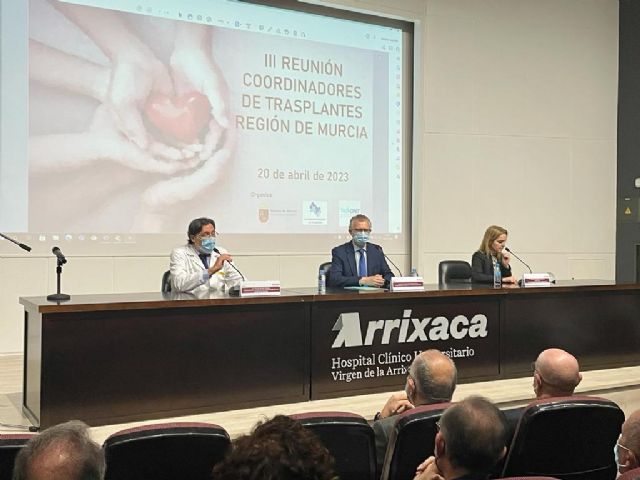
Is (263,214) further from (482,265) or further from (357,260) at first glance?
(482,265)

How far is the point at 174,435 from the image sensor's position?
1851mm

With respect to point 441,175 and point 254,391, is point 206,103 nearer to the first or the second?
point 441,175

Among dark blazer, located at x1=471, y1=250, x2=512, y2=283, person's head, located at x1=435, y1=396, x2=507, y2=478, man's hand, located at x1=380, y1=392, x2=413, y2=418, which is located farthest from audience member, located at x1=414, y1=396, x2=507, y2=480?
dark blazer, located at x1=471, y1=250, x2=512, y2=283

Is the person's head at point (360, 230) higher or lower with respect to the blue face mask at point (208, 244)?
higher

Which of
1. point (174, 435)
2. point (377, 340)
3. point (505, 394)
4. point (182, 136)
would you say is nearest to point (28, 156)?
point (182, 136)

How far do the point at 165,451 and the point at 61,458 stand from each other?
0.48 metres

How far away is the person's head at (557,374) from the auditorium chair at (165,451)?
1.26 meters

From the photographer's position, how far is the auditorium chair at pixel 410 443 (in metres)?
2.01

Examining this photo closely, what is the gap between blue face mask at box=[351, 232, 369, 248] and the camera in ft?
15.7

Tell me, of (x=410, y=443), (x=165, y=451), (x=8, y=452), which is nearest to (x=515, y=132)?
(x=410, y=443)

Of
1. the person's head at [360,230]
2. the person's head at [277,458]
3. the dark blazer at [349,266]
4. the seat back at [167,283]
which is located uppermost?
the person's head at [360,230]

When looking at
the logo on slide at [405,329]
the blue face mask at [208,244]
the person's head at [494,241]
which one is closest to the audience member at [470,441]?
the logo on slide at [405,329]

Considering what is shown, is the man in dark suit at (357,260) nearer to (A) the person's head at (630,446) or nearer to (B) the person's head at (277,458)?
(A) the person's head at (630,446)

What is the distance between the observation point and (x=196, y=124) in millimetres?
6102
